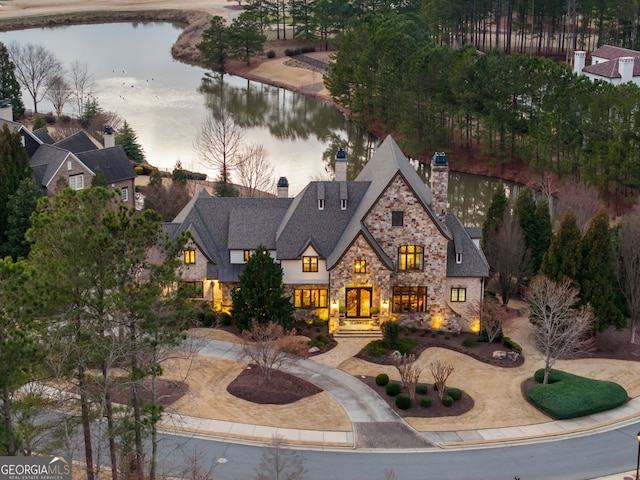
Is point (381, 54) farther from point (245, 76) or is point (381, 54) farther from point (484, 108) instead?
point (245, 76)

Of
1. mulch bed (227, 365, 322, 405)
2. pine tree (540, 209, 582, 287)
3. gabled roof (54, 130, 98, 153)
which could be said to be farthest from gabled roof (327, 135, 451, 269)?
gabled roof (54, 130, 98, 153)

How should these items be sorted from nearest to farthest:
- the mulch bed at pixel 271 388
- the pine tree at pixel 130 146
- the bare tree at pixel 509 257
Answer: the mulch bed at pixel 271 388
the bare tree at pixel 509 257
the pine tree at pixel 130 146

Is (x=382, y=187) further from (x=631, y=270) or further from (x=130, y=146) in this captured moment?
(x=130, y=146)

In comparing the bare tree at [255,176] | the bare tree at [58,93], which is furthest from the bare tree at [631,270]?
the bare tree at [58,93]

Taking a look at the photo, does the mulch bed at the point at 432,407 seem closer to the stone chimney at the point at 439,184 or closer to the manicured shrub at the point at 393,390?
the manicured shrub at the point at 393,390

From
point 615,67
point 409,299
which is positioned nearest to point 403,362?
point 409,299

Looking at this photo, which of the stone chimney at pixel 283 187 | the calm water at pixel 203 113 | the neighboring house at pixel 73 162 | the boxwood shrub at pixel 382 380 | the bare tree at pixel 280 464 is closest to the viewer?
the bare tree at pixel 280 464
